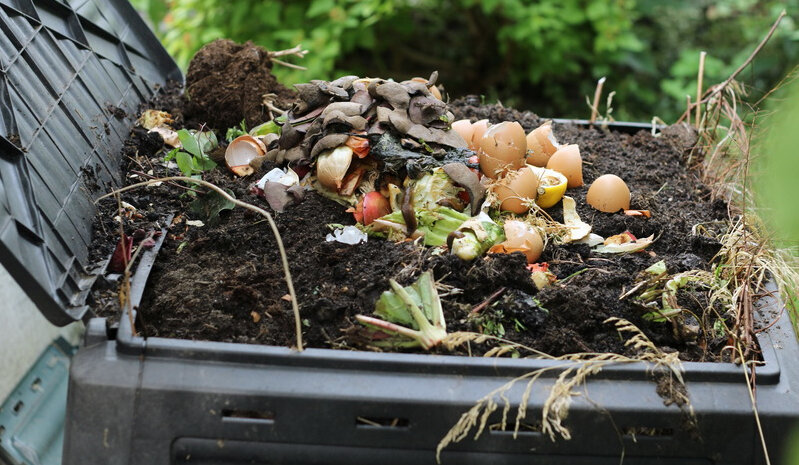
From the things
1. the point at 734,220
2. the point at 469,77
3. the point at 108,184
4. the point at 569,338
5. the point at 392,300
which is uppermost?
the point at 108,184

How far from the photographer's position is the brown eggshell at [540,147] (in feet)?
6.23

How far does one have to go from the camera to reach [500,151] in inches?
67.5

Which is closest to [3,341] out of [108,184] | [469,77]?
[108,184]

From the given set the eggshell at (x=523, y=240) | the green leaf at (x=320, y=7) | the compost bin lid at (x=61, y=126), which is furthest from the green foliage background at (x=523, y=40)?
the eggshell at (x=523, y=240)

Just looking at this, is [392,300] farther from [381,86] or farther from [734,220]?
[734,220]

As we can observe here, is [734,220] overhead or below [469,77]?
overhead

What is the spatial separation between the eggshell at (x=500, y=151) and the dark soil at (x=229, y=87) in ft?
2.18

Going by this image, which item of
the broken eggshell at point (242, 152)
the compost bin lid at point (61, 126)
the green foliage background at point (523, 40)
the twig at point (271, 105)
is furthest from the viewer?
the green foliage background at point (523, 40)

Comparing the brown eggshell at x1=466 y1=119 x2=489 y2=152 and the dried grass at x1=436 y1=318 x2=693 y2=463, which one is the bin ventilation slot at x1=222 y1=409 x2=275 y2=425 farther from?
the brown eggshell at x1=466 y1=119 x2=489 y2=152

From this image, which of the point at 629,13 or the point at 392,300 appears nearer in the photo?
the point at 392,300

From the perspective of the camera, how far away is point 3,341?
85.9 inches

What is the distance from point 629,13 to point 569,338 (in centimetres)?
316

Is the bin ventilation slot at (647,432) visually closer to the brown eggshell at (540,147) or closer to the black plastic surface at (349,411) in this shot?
the black plastic surface at (349,411)

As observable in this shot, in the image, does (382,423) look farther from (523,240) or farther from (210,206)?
(210,206)
